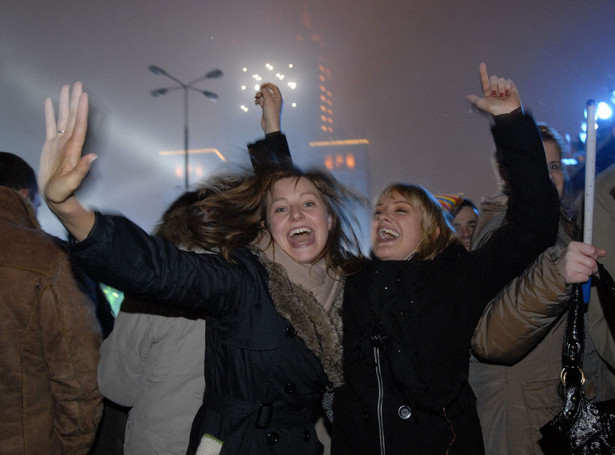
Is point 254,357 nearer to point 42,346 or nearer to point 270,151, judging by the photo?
point 42,346

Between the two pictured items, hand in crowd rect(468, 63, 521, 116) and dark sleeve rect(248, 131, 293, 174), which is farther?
dark sleeve rect(248, 131, 293, 174)

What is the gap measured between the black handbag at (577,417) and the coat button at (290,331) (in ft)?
3.80

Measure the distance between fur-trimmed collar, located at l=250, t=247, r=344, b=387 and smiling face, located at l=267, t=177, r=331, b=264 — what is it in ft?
0.97

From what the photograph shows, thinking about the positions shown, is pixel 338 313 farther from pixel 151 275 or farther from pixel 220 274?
pixel 151 275

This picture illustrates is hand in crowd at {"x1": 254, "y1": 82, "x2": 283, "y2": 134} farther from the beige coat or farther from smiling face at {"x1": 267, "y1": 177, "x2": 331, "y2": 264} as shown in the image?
the beige coat

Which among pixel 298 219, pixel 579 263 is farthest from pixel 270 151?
pixel 579 263

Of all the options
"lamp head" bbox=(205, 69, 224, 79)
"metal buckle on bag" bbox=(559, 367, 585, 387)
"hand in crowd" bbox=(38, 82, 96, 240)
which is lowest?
"metal buckle on bag" bbox=(559, 367, 585, 387)

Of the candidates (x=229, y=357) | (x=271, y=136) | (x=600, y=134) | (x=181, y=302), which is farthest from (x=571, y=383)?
(x=600, y=134)

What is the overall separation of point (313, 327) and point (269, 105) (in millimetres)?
1840

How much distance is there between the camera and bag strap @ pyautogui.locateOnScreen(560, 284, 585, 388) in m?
2.00

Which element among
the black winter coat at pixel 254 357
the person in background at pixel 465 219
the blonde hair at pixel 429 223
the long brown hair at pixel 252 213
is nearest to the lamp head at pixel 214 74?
the person in background at pixel 465 219

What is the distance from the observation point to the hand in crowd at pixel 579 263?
1.96 meters

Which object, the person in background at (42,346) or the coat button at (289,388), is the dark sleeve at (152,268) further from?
the person in background at (42,346)

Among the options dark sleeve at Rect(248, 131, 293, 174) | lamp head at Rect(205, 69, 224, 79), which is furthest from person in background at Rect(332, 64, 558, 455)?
lamp head at Rect(205, 69, 224, 79)
